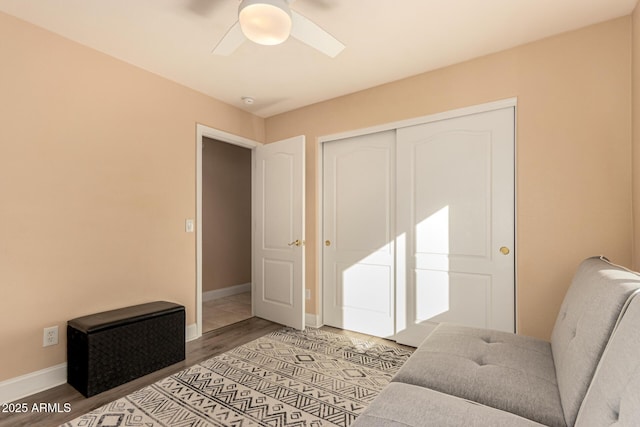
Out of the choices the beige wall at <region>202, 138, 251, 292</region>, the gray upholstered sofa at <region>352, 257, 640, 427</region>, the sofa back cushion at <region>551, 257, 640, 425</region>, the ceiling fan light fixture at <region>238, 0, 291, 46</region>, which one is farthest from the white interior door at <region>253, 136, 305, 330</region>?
the sofa back cushion at <region>551, 257, 640, 425</region>

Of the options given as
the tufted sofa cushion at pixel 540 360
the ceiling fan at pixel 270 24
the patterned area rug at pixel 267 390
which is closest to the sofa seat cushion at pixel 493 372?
the tufted sofa cushion at pixel 540 360

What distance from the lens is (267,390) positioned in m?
2.11

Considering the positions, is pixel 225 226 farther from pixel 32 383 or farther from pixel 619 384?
pixel 619 384

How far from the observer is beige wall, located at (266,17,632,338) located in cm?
202

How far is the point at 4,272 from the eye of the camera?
77.8 inches

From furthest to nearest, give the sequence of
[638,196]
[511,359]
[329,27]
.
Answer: [329,27] < [638,196] < [511,359]

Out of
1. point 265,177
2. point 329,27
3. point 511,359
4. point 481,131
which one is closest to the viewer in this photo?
point 511,359

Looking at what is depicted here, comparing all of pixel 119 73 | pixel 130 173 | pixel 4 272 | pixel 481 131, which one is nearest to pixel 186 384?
pixel 4 272

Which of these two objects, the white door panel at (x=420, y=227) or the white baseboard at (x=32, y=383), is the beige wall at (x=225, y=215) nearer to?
the white door panel at (x=420, y=227)

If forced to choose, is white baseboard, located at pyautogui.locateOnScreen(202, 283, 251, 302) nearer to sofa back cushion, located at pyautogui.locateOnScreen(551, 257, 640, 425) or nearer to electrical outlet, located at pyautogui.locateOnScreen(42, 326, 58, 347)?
electrical outlet, located at pyautogui.locateOnScreen(42, 326, 58, 347)

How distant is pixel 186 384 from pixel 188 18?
248 centimetres

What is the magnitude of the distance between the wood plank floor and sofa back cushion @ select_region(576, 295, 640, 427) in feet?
7.31

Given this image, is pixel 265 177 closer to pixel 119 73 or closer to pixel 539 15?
pixel 119 73

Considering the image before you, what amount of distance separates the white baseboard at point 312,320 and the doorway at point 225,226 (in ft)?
3.53
